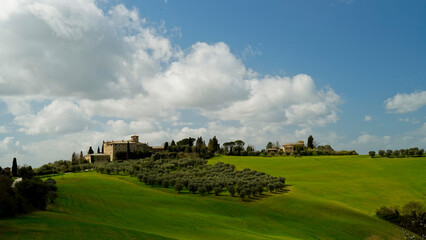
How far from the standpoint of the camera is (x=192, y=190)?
8950 cm

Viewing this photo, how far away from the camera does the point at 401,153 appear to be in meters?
164

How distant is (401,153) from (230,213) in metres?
141

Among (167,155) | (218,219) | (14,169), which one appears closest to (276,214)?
(218,219)

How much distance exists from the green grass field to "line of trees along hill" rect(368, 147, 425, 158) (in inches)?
1842

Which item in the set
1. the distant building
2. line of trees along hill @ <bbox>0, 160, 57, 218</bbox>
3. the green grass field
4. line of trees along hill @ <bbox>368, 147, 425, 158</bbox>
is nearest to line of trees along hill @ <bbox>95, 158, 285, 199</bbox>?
the green grass field

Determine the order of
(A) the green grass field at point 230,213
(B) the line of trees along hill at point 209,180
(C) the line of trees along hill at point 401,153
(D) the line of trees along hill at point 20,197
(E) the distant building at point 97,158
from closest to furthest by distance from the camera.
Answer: (A) the green grass field at point 230,213 → (D) the line of trees along hill at point 20,197 → (B) the line of trees along hill at point 209,180 → (C) the line of trees along hill at point 401,153 → (E) the distant building at point 97,158

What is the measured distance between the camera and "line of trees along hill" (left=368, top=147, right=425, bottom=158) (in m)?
158

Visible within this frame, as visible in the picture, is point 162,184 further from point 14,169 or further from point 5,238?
point 5,238

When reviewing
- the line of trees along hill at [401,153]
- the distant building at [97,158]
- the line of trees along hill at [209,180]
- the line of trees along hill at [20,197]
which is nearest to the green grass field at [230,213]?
the line of trees along hill at [20,197]

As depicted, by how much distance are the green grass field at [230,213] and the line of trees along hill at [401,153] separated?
4680 centimetres

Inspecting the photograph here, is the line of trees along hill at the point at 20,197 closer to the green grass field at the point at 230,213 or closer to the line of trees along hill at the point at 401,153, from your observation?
the green grass field at the point at 230,213

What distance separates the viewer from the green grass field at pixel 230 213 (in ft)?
105

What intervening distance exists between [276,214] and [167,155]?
A: 4574 inches

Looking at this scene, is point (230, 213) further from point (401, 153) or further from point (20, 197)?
point (401, 153)
